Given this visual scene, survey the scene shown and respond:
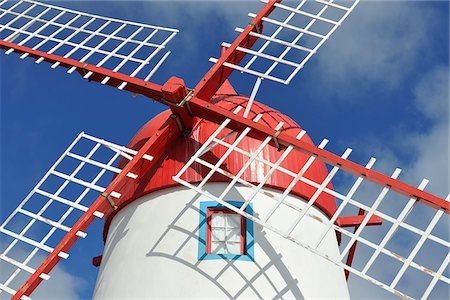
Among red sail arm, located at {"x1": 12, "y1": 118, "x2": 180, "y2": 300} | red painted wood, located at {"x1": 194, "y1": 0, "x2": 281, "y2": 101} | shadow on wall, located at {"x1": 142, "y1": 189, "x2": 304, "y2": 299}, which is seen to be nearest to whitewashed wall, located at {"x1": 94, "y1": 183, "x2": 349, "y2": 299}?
shadow on wall, located at {"x1": 142, "y1": 189, "x2": 304, "y2": 299}

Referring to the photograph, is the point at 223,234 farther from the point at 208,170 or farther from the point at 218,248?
the point at 208,170

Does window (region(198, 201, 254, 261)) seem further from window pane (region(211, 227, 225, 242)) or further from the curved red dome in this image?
the curved red dome

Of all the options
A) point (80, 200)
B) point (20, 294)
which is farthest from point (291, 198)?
point (20, 294)

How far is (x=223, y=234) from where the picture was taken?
650 cm

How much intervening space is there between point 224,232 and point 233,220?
0.60 feet

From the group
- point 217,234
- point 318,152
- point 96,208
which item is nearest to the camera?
point 318,152

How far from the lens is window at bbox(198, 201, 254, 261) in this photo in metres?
6.32

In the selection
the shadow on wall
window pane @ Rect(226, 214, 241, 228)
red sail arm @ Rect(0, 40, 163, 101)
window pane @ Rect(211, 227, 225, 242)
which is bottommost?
the shadow on wall

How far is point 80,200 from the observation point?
643cm

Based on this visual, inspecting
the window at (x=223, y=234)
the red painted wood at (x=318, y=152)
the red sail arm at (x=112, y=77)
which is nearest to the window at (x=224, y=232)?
the window at (x=223, y=234)

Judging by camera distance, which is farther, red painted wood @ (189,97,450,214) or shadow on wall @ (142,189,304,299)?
shadow on wall @ (142,189,304,299)

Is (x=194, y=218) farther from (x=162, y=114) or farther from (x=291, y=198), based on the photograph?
(x=162, y=114)

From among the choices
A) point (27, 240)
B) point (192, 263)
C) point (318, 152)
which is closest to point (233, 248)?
point (192, 263)

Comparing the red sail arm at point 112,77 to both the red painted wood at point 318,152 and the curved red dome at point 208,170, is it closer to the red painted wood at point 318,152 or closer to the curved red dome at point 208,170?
the red painted wood at point 318,152
